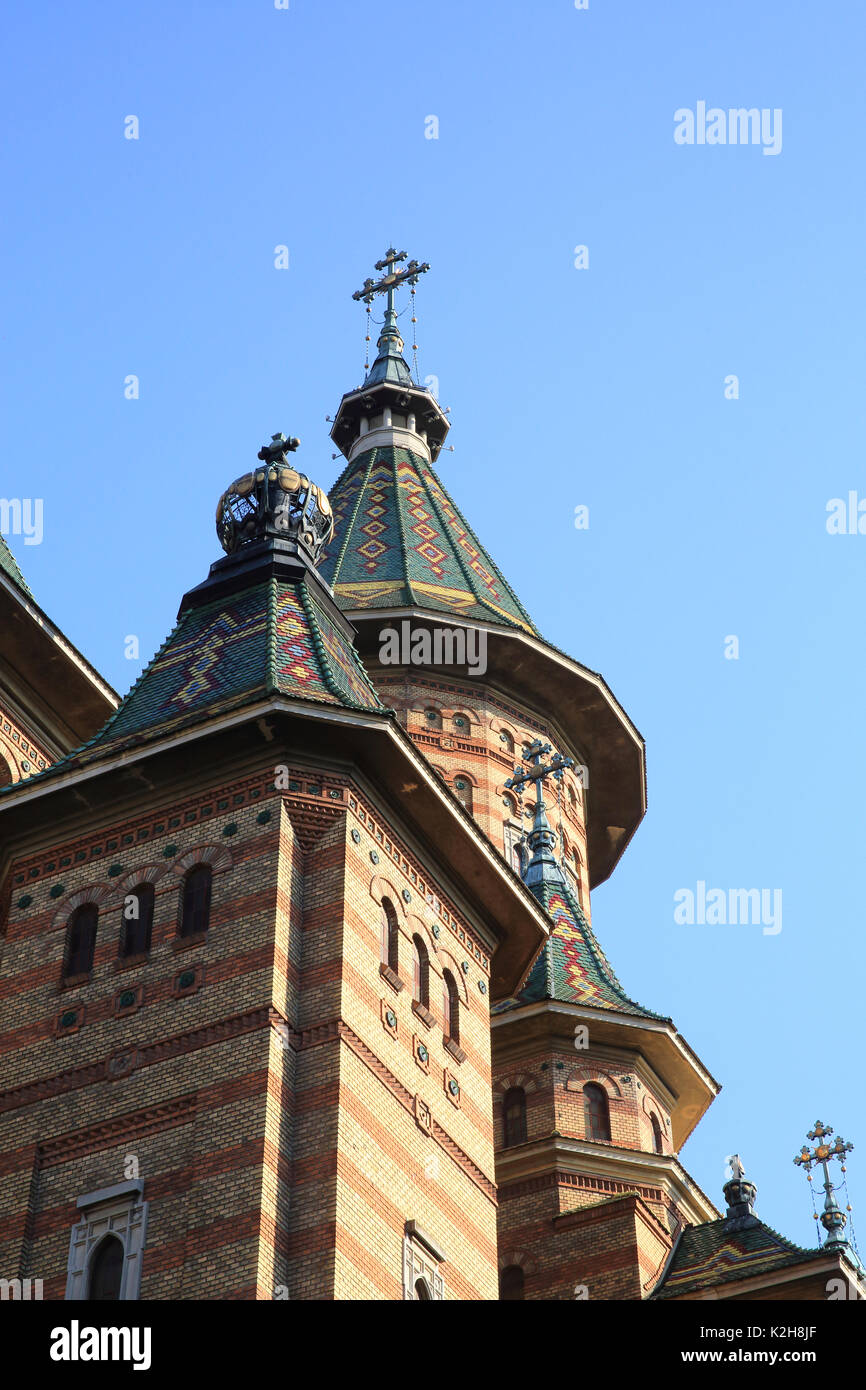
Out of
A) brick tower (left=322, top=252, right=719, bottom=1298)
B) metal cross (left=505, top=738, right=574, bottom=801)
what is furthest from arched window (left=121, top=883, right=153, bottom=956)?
metal cross (left=505, top=738, right=574, bottom=801)

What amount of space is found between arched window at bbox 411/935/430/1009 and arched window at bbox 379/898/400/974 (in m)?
0.48

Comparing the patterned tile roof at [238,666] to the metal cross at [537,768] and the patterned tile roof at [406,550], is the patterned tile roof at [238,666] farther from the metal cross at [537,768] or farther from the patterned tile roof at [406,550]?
the patterned tile roof at [406,550]

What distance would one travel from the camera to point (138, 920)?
26.5 metres

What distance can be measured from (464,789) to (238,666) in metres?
14.8

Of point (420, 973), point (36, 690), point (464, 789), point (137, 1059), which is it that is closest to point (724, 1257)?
point (420, 973)

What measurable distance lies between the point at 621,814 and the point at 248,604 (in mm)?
19470

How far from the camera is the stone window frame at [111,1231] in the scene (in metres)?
23.1

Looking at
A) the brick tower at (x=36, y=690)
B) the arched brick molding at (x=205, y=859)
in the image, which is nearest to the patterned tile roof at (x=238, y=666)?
the arched brick molding at (x=205, y=859)

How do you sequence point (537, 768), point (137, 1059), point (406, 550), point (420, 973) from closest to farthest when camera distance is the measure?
point (137, 1059) < point (420, 973) < point (537, 768) < point (406, 550)

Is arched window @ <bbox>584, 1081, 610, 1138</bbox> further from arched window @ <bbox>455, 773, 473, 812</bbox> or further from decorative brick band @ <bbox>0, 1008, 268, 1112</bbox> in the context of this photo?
decorative brick band @ <bbox>0, 1008, 268, 1112</bbox>

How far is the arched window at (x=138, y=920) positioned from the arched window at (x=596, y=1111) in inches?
484

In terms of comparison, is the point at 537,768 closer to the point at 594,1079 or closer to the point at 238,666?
the point at 594,1079

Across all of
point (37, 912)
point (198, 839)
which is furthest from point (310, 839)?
point (37, 912)

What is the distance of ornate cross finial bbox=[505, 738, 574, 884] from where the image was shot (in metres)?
40.5
